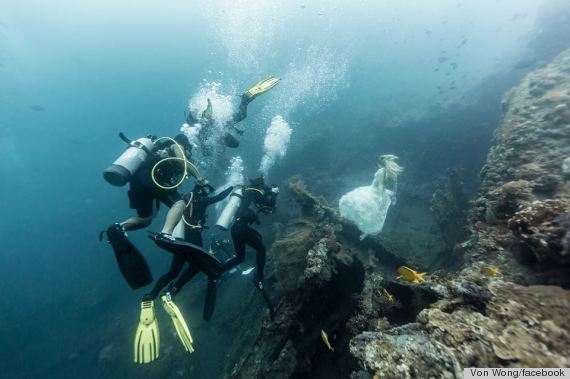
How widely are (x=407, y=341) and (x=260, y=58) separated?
92.9 m

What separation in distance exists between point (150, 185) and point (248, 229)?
7.28 ft

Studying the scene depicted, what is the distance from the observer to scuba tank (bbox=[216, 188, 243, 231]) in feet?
21.2

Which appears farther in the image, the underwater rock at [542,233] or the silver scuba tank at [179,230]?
the silver scuba tank at [179,230]

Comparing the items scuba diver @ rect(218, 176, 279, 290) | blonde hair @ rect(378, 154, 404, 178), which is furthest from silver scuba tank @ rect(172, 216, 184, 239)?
blonde hair @ rect(378, 154, 404, 178)

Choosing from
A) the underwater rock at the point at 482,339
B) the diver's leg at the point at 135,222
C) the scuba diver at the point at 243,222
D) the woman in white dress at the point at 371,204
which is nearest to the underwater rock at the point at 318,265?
the scuba diver at the point at 243,222

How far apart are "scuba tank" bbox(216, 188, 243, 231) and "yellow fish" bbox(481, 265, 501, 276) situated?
4708 millimetres

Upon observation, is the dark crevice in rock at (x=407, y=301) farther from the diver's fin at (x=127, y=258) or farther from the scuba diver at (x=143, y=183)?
the diver's fin at (x=127, y=258)

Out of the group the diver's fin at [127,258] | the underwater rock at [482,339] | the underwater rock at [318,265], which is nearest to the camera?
the underwater rock at [482,339]

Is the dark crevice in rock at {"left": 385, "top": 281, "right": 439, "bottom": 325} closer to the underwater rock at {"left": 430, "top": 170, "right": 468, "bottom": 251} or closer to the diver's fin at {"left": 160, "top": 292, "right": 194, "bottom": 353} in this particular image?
the diver's fin at {"left": 160, "top": 292, "right": 194, "bottom": 353}

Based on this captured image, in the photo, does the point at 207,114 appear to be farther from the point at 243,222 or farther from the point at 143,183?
the point at 143,183

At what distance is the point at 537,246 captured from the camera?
134 inches

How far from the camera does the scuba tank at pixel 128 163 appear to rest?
5.10 m

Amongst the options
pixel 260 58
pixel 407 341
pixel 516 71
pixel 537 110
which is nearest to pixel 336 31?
pixel 260 58

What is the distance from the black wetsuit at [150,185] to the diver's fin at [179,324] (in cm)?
176
